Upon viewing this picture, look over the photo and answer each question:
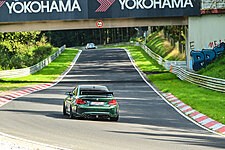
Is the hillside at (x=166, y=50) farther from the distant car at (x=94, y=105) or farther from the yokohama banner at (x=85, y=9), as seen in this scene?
the distant car at (x=94, y=105)

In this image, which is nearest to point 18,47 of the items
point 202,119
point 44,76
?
point 44,76

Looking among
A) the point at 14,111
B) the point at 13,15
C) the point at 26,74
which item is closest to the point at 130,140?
the point at 14,111

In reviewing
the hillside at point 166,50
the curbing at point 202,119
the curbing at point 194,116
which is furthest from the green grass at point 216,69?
the hillside at point 166,50

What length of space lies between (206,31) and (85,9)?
33.7ft

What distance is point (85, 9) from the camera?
3612 cm

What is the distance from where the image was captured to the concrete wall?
37.7 meters

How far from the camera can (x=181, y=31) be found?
66.5m

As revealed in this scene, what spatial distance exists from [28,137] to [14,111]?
6729 mm

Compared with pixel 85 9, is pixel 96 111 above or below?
below

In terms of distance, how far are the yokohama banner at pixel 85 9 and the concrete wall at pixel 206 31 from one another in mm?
2019

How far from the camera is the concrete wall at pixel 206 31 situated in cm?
3772

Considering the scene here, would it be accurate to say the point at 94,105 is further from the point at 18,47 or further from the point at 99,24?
the point at 18,47

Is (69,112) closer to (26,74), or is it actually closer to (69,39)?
(26,74)

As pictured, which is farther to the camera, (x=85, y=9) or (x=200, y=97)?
(x=85, y=9)
